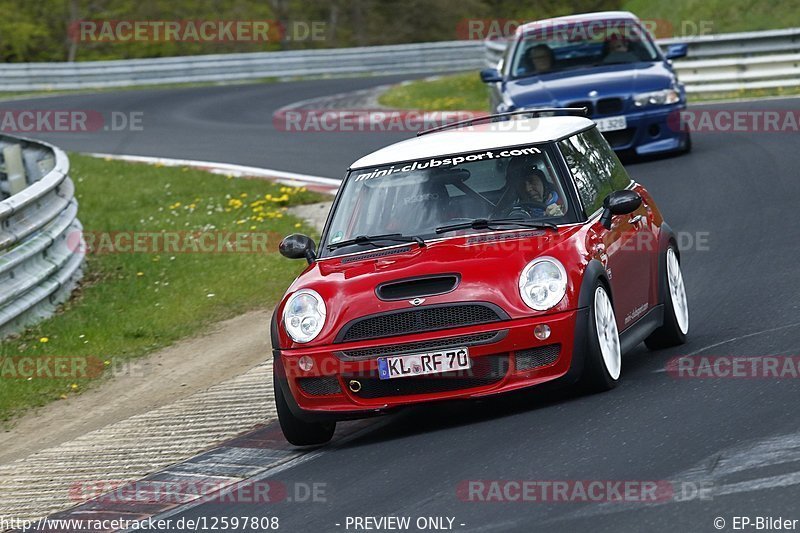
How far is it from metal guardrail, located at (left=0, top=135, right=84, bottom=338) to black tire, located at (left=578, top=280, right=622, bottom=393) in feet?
17.7

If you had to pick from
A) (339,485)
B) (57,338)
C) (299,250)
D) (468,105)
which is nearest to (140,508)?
(339,485)

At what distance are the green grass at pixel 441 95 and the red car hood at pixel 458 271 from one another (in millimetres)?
16659

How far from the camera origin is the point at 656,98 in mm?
15516

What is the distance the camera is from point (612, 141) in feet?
51.6

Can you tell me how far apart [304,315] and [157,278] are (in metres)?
6.07

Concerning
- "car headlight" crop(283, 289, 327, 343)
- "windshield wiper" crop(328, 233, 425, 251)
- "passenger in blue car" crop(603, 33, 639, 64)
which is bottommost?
"passenger in blue car" crop(603, 33, 639, 64)

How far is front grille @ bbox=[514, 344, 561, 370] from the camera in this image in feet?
23.0

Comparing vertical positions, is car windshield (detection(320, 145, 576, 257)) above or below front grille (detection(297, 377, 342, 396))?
above

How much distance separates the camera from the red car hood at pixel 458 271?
702 cm

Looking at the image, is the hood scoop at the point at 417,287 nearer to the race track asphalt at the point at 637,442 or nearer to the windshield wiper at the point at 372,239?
the windshield wiper at the point at 372,239

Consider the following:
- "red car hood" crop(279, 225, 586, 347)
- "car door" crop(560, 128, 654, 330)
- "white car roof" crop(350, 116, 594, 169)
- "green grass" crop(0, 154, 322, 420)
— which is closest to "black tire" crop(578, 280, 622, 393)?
"red car hood" crop(279, 225, 586, 347)

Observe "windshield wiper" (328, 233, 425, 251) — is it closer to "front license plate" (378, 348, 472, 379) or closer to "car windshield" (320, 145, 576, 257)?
"car windshield" (320, 145, 576, 257)

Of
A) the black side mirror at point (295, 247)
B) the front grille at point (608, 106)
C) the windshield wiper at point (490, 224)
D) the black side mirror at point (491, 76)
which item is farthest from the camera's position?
the black side mirror at point (491, 76)

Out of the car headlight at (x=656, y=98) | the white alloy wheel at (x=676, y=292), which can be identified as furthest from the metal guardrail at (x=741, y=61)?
the white alloy wheel at (x=676, y=292)
